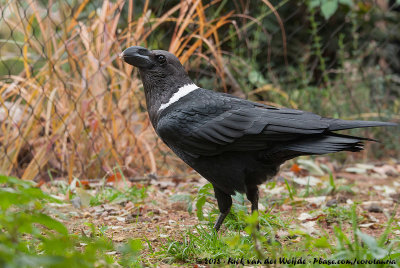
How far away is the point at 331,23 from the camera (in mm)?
6434

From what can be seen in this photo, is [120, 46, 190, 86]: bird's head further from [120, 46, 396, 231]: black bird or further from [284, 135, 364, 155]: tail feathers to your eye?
[284, 135, 364, 155]: tail feathers

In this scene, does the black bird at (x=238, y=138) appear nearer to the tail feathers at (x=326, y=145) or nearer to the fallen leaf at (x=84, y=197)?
the tail feathers at (x=326, y=145)

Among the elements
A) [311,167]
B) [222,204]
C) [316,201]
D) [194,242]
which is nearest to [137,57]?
[222,204]

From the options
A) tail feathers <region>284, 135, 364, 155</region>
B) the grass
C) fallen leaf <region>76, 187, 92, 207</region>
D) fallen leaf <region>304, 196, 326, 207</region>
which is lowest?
fallen leaf <region>304, 196, 326, 207</region>

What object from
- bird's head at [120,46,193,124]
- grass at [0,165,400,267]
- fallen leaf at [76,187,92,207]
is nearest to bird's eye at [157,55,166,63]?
bird's head at [120,46,193,124]

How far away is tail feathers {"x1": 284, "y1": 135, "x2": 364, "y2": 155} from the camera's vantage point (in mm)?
2549

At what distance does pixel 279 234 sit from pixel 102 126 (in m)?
2.25

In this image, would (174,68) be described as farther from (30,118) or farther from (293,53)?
(293,53)

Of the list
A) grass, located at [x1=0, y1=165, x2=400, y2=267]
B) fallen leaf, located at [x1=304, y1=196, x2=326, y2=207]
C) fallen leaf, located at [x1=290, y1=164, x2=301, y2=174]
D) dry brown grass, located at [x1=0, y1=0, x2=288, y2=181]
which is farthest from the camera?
fallen leaf, located at [x1=290, y1=164, x2=301, y2=174]

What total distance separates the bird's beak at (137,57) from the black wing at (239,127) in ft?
1.39

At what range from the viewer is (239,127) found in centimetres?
272

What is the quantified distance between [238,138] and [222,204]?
1.44 feet

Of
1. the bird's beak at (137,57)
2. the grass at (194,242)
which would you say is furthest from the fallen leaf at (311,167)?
the bird's beak at (137,57)

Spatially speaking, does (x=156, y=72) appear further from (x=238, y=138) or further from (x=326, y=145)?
(x=326, y=145)
